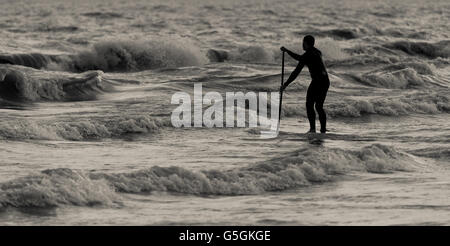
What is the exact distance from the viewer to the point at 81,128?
15.9 m

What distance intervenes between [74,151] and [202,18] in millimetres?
54215

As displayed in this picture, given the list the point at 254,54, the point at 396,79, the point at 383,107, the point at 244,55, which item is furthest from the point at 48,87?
the point at 254,54

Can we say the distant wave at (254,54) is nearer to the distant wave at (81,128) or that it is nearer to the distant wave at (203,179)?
the distant wave at (81,128)

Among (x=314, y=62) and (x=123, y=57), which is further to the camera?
(x=123, y=57)

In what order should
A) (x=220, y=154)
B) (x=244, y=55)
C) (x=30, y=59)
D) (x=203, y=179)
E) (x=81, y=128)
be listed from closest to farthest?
(x=203, y=179) < (x=220, y=154) < (x=81, y=128) < (x=30, y=59) < (x=244, y=55)

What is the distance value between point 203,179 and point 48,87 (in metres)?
12.1

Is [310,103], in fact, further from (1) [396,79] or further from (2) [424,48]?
(2) [424,48]

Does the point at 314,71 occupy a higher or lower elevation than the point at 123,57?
higher

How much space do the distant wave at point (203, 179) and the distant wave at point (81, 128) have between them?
3727 mm

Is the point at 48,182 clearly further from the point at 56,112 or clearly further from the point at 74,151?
the point at 56,112

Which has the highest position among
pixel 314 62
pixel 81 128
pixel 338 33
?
pixel 314 62

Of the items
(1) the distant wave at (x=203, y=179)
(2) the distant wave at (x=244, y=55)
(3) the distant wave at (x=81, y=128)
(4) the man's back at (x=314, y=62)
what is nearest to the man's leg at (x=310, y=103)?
(4) the man's back at (x=314, y=62)
